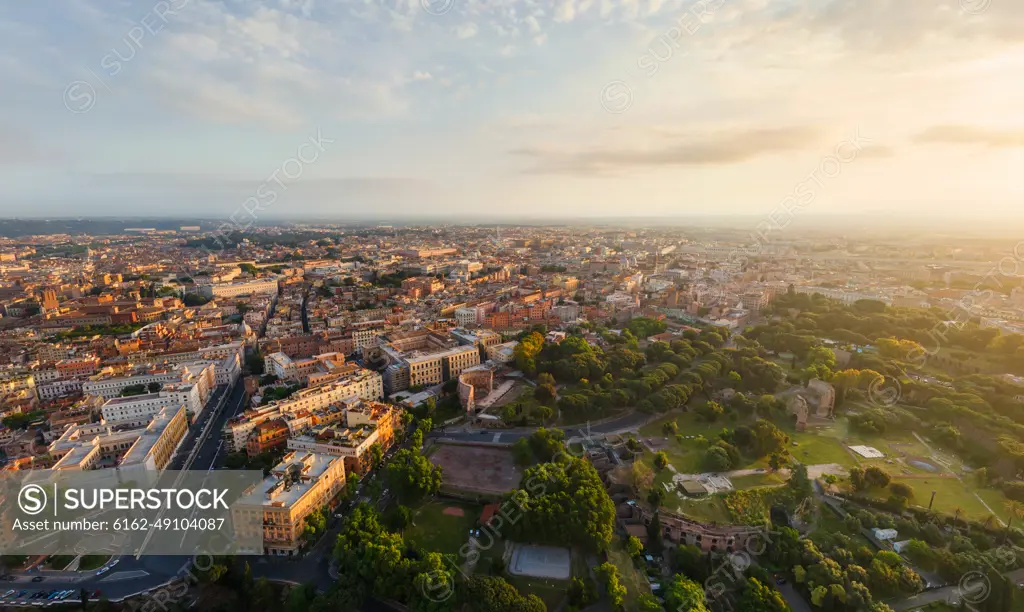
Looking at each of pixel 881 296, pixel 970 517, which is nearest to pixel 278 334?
pixel 970 517

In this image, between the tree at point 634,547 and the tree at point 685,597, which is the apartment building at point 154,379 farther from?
the tree at point 685,597

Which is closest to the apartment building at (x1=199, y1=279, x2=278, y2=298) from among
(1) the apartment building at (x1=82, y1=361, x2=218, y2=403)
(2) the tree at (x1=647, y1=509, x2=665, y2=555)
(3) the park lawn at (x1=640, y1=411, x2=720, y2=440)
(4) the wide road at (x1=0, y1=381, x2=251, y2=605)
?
(1) the apartment building at (x1=82, y1=361, x2=218, y2=403)

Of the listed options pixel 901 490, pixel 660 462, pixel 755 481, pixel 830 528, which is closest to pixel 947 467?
pixel 901 490

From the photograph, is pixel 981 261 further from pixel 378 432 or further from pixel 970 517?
pixel 378 432

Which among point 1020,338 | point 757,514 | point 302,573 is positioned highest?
point 1020,338

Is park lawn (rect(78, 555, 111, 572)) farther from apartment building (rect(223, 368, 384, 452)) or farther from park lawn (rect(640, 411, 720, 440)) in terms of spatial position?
park lawn (rect(640, 411, 720, 440))

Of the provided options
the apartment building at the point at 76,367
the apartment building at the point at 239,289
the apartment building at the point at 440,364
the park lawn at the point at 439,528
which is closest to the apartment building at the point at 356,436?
the park lawn at the point at 439,528
